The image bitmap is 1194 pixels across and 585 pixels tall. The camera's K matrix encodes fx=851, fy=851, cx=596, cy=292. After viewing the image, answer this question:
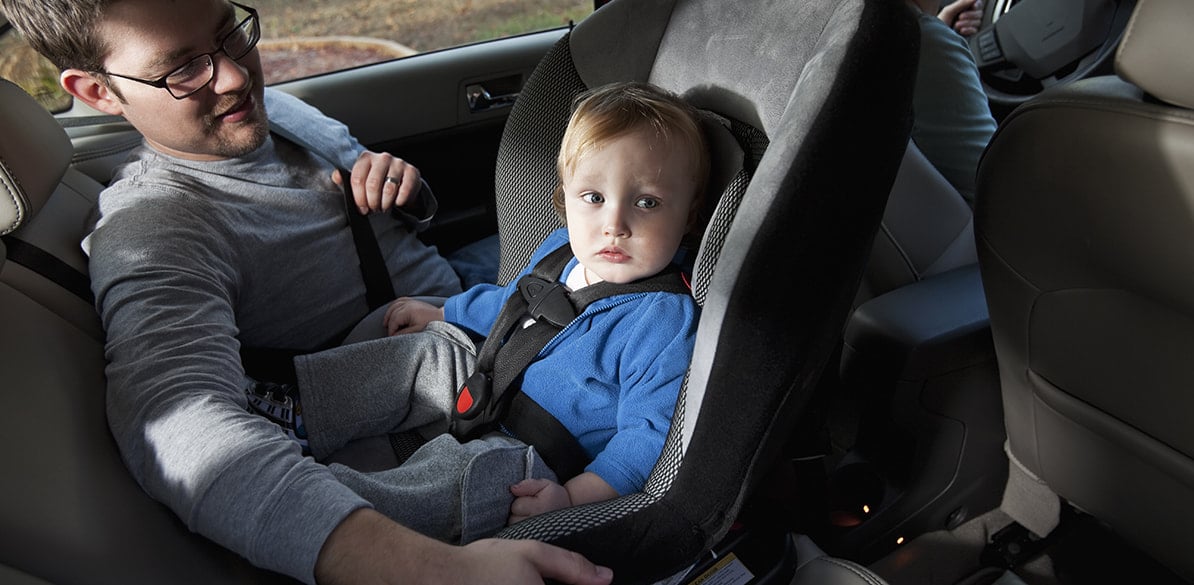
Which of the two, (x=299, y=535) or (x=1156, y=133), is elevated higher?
(x=1156, y=133)

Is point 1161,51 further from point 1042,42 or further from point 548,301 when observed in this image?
point 1042,42

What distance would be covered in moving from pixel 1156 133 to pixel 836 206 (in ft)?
1.33

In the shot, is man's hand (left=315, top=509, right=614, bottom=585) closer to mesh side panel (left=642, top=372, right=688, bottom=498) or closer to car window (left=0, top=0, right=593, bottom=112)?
mesh side panel (left=642, top=372, right=688, bottom=498)

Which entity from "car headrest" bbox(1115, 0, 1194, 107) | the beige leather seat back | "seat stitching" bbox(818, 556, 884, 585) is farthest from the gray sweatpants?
"car headrest" bbox(1115, 0, 1194, 107)

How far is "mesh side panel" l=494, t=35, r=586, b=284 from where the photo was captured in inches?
63.6

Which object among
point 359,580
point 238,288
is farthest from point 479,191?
point 359,580

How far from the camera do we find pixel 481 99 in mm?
2350

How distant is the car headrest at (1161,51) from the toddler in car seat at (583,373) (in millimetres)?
551

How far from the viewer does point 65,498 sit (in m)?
1.01

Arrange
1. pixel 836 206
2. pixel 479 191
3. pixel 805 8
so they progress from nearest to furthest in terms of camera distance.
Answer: pixel 836 206 → pixel 805 8 → pixel 479 191

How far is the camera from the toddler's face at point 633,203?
1.25 metres

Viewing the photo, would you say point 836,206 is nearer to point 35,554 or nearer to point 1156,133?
point 1156,133

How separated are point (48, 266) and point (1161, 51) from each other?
153 centimetres

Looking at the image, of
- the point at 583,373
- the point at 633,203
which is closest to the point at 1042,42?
the point at 633,203
